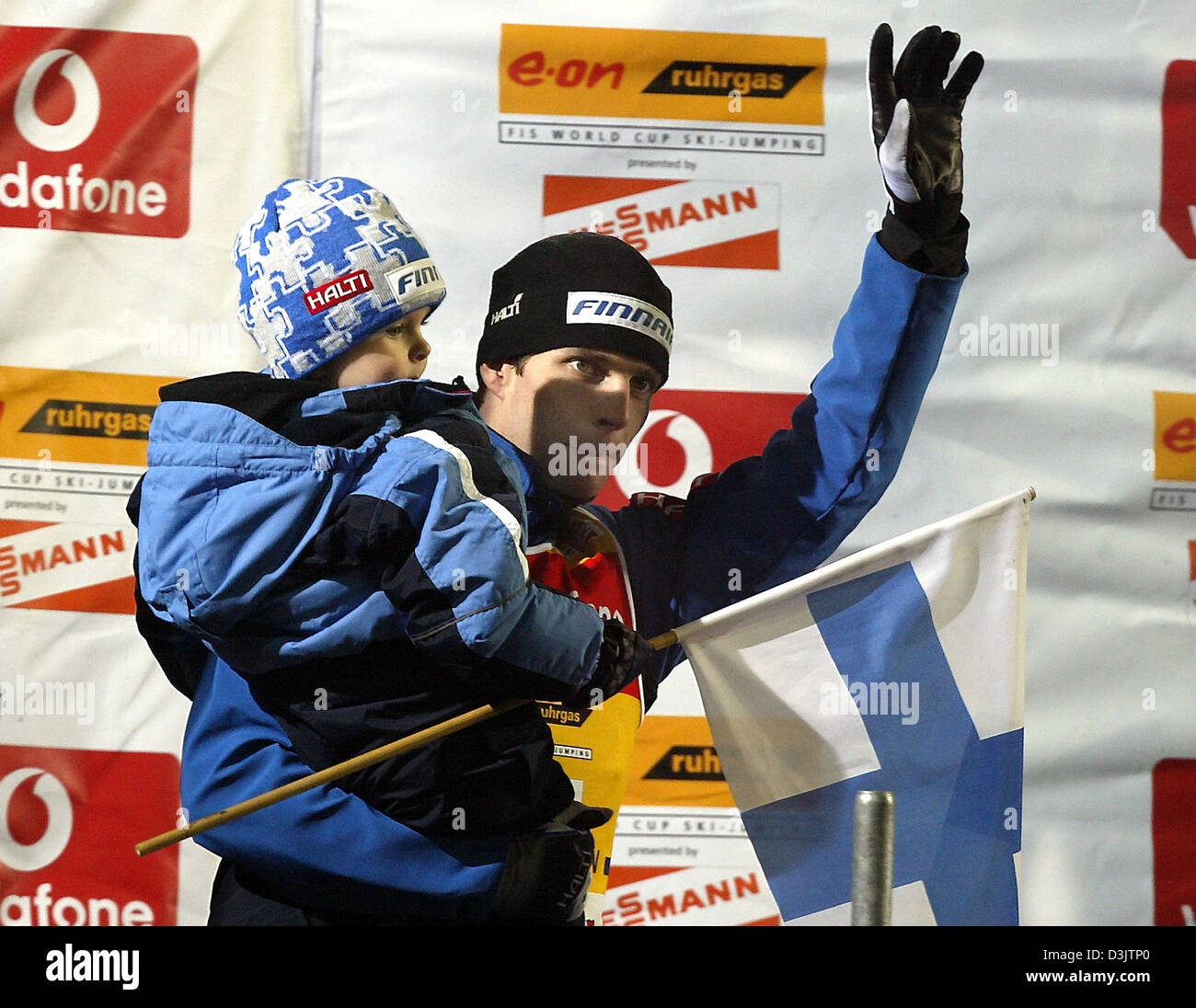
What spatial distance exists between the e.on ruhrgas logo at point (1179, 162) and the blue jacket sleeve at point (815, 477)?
2.52 ft

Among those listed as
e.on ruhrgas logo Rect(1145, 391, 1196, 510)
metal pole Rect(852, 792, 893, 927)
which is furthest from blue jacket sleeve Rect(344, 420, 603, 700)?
e.on ruhrgas logo Rect(1145, 391, 1196, 510)

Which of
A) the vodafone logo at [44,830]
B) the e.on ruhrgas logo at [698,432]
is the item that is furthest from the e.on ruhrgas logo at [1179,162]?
the vodafone logo at [44,830]

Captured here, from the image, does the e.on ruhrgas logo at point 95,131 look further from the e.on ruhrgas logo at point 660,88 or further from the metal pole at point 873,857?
the metal pole at point 873,857

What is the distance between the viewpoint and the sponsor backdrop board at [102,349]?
181 cm

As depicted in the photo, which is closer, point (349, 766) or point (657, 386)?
point (349, 766)

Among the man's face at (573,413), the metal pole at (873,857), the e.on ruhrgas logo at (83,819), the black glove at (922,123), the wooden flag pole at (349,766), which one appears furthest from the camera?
the e.on ruhrgas logo at (83,819)

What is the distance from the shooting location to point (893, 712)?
1386 mm

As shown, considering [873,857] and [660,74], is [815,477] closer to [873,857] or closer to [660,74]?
[873,857]

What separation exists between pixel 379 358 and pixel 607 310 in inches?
12.4

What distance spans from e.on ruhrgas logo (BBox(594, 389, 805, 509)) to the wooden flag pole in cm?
81

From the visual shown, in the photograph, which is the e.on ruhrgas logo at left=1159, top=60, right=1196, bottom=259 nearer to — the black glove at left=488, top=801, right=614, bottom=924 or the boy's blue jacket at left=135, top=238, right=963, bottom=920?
the boy's blue jacket at left=135, top=238, right=963, bottom=920

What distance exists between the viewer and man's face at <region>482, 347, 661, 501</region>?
4.54 feet

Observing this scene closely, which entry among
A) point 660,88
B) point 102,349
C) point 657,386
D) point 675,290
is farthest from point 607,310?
point 102,349

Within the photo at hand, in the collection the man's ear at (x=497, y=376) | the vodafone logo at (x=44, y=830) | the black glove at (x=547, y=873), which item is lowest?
the black glove at (x=547, y=873)
